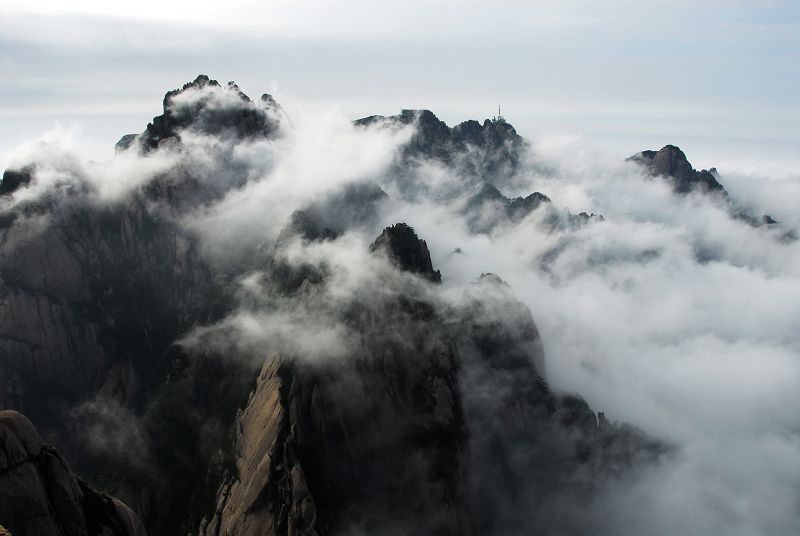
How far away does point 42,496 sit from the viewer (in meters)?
Answer: 52.2

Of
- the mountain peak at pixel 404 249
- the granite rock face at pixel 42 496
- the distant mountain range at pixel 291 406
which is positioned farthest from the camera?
the mountain peak at pixel 404 249

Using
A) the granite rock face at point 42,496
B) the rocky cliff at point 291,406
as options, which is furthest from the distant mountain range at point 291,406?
the granite rock face at point 42,496

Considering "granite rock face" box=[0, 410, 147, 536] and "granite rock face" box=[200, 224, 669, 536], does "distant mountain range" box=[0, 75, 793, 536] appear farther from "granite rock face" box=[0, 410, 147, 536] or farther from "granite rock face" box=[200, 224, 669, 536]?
"granite rock face" box=[0, 410, 147, 536]

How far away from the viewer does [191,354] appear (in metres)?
186

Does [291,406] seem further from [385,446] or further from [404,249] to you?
[404,249]

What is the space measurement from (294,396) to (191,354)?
53648mm

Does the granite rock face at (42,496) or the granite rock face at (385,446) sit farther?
the granite rock face at (385,446)

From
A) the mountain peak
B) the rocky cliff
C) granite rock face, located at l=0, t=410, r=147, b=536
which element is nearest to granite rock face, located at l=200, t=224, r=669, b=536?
the rocky cliff

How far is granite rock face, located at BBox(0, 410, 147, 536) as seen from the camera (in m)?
50.2

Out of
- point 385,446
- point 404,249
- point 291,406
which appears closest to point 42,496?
point 291,406

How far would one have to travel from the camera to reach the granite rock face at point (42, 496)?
50156mm

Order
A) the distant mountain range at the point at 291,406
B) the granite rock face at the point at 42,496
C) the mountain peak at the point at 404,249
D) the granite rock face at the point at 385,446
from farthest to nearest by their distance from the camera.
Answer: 1. the mountain peak at the point at 404,249
2. the distant mountain range at the point at 291,406
3. the granite rock face at the point at 385,446
4. the granite rock face at the point at 42,496

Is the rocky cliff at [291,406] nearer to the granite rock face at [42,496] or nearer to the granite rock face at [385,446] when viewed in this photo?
the granite rock face at [385,446]

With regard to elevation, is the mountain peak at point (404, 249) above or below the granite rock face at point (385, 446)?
above
